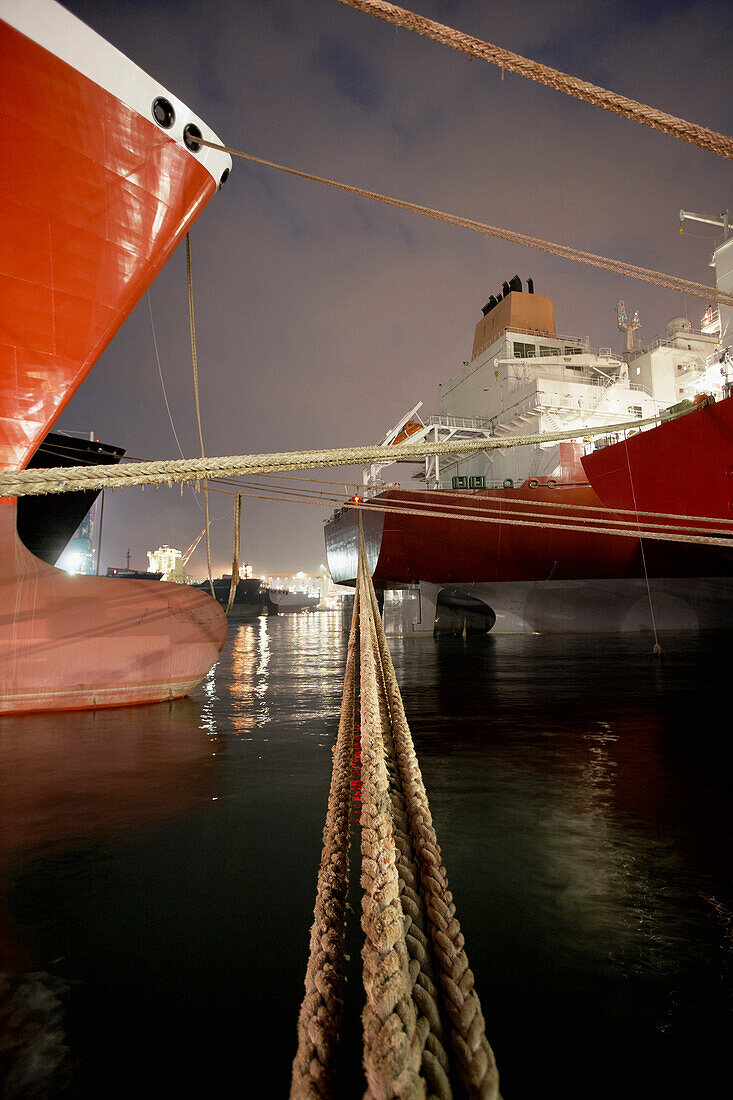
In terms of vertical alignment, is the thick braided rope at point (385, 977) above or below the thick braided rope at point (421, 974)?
above

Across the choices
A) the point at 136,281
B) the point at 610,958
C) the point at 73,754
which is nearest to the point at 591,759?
the point at 610,958

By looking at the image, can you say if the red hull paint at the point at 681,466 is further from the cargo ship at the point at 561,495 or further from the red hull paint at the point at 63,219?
the red hull paint at the point at 63,219

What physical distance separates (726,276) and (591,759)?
1556cm

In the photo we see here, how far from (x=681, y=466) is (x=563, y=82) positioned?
8775mm

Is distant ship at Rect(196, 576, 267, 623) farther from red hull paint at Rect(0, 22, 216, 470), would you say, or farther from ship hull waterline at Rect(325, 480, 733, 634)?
red hull paint at Rect(0, 22, 216, 470)

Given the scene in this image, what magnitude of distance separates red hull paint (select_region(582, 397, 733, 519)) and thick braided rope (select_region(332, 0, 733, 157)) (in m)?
8.02

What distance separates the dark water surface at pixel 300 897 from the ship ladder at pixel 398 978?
35 cm

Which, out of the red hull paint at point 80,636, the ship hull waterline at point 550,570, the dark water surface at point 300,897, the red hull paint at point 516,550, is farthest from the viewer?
the ship hull waterline at point 550,570

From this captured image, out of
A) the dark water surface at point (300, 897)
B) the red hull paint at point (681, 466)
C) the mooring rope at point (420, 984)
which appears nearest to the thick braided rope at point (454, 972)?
the mooring rope at point (420, 984)

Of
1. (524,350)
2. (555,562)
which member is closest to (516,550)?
(555,562)

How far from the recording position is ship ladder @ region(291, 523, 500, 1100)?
2.79ft

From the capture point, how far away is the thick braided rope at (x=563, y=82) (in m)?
1.81

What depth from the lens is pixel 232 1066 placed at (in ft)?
4.19

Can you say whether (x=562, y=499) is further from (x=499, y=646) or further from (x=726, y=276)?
(x=726, y=276)
